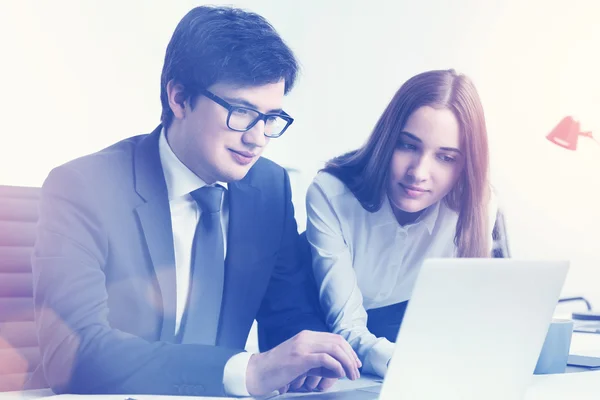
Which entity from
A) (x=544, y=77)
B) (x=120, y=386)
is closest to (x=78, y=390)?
(x=120, y=386)

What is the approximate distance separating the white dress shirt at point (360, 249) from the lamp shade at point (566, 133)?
452mm

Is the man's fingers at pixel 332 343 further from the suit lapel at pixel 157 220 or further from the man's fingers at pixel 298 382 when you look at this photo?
the suit lapel at pixel 157 220

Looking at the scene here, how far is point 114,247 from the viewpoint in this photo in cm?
154

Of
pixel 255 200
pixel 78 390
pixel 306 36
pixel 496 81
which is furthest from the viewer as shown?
pixel 496 81

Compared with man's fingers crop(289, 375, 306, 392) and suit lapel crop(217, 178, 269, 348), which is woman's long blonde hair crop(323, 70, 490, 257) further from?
man's fingers crop(289, 375, 306, 392)

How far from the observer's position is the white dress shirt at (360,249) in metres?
1.88

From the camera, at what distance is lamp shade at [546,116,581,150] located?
8.05 feet

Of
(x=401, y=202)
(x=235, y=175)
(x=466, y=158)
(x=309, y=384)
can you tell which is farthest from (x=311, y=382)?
(x=466, y=158)

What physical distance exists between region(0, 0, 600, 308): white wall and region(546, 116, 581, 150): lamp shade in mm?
27

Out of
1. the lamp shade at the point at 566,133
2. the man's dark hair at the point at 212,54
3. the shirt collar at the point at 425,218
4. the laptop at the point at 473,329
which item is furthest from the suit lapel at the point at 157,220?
the lamp shade at the point at 566,133

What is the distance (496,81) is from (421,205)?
0.56m

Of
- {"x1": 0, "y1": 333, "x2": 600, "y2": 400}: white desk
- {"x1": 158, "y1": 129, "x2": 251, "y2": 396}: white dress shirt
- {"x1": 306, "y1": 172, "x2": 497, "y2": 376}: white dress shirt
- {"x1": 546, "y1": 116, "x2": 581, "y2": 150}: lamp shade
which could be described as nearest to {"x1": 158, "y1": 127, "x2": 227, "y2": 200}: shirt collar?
{"x1": 158, "y1": 129, "x2": 251, "y2": 396}: white dress shirt

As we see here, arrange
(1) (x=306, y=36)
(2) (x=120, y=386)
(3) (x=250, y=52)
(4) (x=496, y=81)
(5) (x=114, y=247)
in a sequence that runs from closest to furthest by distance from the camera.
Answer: (2) (x=120, y=386), (5) (x=114, y=247), (3) (x=250, y=52), (1) (x=306, y=36), (4) (x=496, y=81)

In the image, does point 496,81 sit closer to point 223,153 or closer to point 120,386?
point 223,153
